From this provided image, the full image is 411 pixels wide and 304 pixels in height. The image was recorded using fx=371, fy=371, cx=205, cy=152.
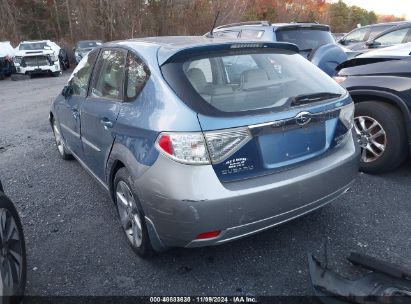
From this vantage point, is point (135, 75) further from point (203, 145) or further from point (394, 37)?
point (394, 37)

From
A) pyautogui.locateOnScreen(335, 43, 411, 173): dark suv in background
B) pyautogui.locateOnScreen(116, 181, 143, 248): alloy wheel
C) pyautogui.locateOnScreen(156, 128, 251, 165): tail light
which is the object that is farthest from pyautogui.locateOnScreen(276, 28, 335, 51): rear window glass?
pyautogui.locateOnScreen(156, 128, 251, 165): tail light

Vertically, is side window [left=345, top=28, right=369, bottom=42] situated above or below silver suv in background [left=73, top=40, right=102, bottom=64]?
above

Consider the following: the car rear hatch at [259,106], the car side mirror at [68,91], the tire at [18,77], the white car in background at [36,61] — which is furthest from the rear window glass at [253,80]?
the tire at [18,77]

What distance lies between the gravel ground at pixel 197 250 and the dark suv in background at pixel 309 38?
8.33 ft

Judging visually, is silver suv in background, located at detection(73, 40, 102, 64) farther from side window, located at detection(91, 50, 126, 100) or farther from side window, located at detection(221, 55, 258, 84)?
side window, located at detection(221, 55, 258, 84)

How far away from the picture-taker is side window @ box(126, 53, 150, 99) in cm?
266

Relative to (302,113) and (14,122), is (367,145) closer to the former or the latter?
(302,113)

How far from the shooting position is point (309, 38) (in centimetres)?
678

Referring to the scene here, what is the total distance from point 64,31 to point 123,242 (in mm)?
30989

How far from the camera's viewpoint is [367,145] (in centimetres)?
416

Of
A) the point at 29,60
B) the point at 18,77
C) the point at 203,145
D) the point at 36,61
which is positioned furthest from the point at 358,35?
the point at 18,77

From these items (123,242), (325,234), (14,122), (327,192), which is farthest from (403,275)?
(14,122)

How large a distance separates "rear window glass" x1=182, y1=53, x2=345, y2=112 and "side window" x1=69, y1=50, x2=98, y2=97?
153 cm

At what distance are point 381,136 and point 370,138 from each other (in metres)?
0.11
